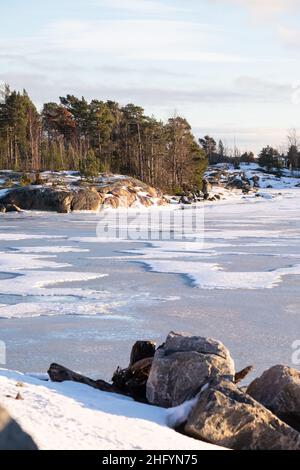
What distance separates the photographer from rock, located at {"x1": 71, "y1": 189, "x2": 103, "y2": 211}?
40938 millimetres

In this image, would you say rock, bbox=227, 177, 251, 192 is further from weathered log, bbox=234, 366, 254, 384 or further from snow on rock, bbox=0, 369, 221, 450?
snow on rock, bbox=0, 369, 221, 450

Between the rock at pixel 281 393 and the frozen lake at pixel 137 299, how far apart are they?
4.93 ft

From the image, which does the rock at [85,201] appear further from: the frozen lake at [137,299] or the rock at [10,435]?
the rock at [10,435]

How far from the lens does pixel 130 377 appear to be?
5.62m

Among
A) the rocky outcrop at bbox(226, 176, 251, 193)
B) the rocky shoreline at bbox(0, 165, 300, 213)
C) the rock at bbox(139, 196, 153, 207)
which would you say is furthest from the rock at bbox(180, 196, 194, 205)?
the rocky outcrop at bbox(226, 176, 251, 193)

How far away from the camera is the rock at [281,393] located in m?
4.64

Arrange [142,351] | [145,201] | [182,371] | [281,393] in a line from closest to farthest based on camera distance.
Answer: [281,393] → [182,371] → [142,351] → [145,201]

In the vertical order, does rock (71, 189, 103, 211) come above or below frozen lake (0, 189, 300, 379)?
above

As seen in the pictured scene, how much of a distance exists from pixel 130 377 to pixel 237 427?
1638 mm

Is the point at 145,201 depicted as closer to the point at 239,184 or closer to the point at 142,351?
the point at 239,184

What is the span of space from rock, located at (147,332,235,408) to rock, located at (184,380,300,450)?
557mm

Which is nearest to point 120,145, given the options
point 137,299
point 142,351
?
point 137,299

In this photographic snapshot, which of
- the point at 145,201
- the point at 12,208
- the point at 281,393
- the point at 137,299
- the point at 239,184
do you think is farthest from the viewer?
the point at 239,184

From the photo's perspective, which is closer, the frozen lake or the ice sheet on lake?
the frozen lake
